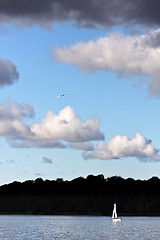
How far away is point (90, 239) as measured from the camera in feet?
432

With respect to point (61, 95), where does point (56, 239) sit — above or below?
below

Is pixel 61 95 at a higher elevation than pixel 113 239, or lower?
higher

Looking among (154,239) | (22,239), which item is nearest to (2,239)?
(22,239)

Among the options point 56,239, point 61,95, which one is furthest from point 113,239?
point 61,95

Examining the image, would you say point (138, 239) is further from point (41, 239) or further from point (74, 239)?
point (41, 239)

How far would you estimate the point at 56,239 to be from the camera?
130000mm

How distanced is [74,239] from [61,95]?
35.8 meters

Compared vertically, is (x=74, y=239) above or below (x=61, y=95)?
below

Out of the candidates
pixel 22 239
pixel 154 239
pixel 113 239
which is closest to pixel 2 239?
pixel 22 239

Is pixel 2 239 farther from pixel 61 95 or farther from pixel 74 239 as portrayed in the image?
pixel 61 95

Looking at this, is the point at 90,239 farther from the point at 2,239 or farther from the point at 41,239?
the point at 2,239

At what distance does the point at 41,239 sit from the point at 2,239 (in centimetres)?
988

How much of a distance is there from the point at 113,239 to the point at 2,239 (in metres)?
27.4

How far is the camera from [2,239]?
428ft
